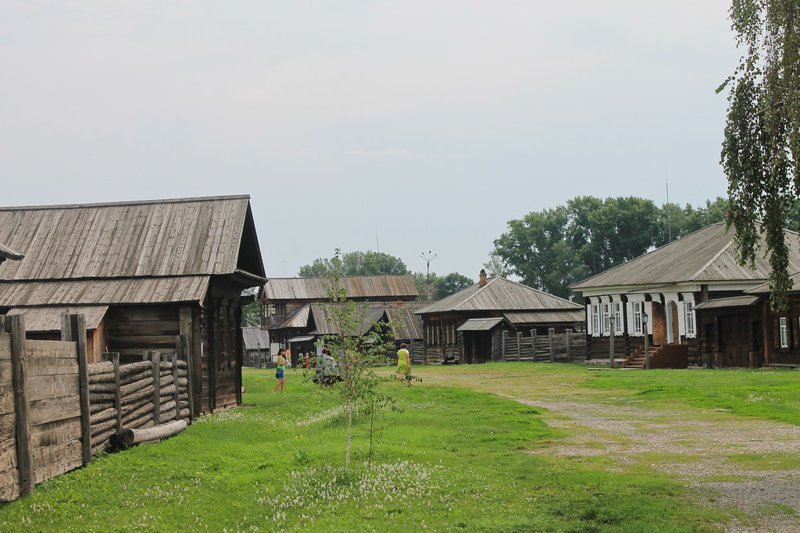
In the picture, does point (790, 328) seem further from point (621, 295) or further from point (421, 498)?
point (421, 498)

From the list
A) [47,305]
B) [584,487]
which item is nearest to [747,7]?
[584,487]

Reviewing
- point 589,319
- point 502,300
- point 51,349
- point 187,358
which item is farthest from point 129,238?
point 502,300

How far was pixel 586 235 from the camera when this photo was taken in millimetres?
124562

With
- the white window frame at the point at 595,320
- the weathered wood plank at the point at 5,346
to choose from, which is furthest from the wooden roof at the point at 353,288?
the weathered wood plank at the point at 5,346

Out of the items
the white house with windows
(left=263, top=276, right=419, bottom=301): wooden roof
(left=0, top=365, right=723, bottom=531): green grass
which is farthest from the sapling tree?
(left=263, top=276, right=419, bottom=301): wooden roof

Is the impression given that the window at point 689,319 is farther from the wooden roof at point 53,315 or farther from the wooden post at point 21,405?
the wooden post at point 21,405

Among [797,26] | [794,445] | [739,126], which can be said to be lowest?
[794,445]

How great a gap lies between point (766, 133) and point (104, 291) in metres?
17.9

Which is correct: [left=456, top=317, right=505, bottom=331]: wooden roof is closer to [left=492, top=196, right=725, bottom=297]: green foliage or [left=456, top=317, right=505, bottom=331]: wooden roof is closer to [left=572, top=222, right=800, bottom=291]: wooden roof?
[left=572, top=222, right=800, bottom=291]: wooden roof

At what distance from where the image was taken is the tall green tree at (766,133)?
1200 cm

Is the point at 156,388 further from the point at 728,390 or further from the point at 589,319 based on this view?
the point at 589,319

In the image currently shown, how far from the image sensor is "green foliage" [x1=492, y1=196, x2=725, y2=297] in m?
Result: 112

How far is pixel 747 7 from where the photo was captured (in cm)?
1257

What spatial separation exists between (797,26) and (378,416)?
13.8 m
